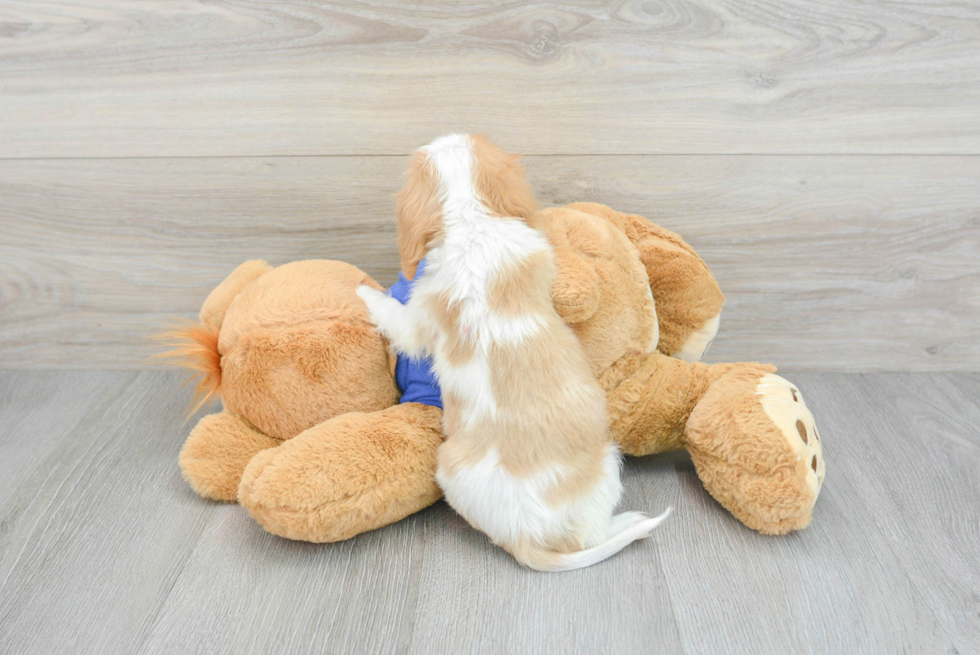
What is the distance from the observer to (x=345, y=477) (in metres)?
0.77

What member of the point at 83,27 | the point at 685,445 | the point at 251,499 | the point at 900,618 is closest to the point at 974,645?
the point at 900,618

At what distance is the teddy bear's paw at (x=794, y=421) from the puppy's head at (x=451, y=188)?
1.15 feet

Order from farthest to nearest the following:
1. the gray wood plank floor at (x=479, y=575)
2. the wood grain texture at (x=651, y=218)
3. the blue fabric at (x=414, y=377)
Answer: the wood grain texture at (x=651, y=218) → the blue fabric at (x=414, y=377) → the gray wood plank floor at (x=479, y=575)

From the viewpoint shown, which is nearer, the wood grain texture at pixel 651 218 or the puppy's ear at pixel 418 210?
the puppy's ear at pixel 418 210

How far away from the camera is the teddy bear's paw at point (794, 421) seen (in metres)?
0.77

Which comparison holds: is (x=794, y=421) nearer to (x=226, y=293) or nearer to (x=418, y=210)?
(x=418, y=210)

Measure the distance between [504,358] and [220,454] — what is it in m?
0.41

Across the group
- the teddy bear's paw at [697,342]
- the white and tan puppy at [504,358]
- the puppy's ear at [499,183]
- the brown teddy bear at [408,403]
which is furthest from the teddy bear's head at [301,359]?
the teddy bear's paw at [697,342]

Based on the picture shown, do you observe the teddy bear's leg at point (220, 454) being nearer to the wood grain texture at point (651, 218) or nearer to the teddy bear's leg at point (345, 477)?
the teddy bear's leg at point (345, 477)

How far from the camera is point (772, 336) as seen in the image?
44.1 inches

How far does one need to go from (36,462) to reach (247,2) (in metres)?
0.69

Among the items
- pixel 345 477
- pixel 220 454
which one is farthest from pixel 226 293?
pixel 345 477

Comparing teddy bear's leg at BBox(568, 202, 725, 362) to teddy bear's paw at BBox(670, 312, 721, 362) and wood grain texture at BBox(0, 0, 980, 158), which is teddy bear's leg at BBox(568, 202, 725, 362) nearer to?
teddy bear's paw at BBox(670, 312, 721, 362)

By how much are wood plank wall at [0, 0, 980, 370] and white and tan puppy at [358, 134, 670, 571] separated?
0.27m
